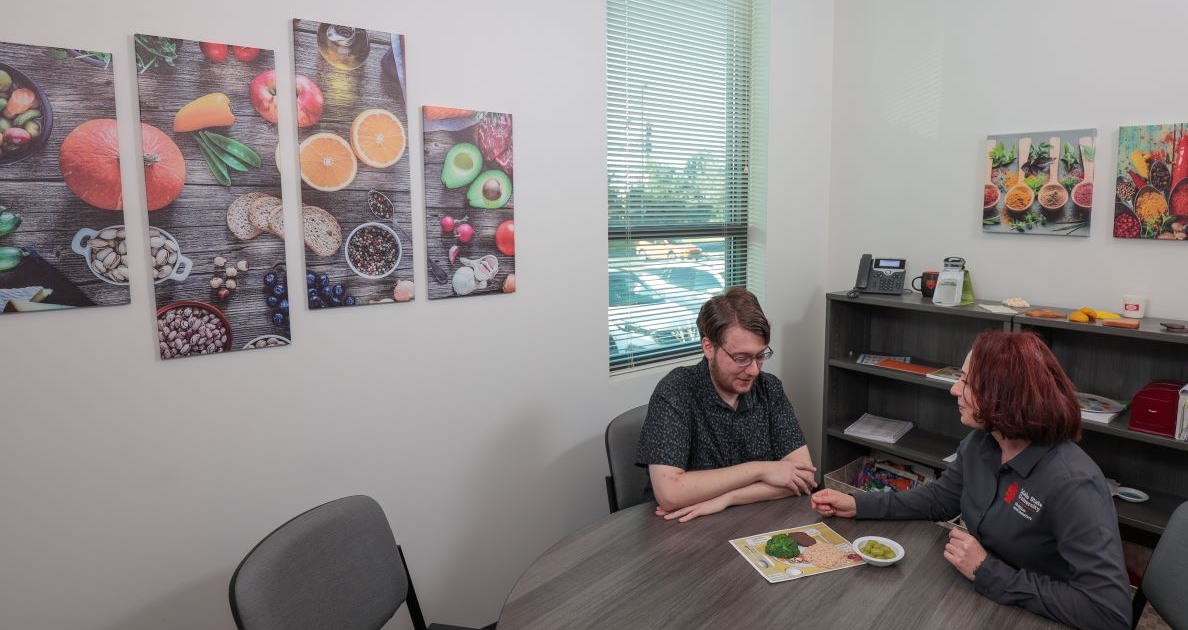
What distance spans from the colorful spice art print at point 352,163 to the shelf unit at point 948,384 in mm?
2111

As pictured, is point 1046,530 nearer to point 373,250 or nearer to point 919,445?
point 919,445

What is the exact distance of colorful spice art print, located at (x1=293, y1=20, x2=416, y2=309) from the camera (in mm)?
2199

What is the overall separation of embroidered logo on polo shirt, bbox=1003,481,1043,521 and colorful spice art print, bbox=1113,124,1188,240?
1706mm

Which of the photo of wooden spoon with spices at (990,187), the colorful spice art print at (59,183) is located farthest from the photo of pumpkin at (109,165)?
the photo of wooden spoon with spices at (990,187)

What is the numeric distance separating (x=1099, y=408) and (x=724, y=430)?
1611mm

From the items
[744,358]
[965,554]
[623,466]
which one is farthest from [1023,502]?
[623,466]

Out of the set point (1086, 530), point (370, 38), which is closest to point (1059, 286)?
point (1086, 530)

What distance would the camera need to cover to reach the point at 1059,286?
3057 millimetres

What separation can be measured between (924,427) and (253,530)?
118 inches

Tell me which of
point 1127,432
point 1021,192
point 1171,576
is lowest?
point 1171,576

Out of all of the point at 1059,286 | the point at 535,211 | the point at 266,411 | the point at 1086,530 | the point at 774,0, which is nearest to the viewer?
the point at 1086,530

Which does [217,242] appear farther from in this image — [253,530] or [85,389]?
[253,530]

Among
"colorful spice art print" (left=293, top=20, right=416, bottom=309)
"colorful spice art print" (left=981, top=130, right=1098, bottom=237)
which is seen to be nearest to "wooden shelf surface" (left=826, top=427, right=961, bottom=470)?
"colorful spice art print" (left=981, top=130, right=1098, bottom=237)

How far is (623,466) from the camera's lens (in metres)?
2.46
